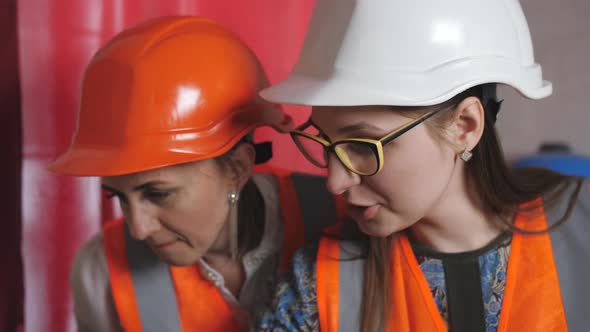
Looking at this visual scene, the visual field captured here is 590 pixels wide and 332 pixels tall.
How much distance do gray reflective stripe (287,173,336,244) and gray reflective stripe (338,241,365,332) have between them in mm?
241

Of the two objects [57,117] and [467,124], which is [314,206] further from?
[57,117]

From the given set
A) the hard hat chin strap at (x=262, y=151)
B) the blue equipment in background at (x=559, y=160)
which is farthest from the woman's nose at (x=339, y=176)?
the blue equipment in background at (x=559, y=160)

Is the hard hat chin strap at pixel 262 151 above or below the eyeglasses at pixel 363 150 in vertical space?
below

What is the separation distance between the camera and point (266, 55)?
190 centimetres

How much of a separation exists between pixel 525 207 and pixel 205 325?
0.74 metres

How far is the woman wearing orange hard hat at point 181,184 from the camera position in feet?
3.97

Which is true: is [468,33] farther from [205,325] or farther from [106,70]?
[205,325]

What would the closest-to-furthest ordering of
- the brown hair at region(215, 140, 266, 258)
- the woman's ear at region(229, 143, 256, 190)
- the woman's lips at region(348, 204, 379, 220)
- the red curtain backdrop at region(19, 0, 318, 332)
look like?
1. the woman's lips at region(348, 204, 379, 220)
2. the woman's ear at region(229, 143, 256, 190)
3. the brown hair at region(215, 140, 266, 258)
4. the red curtain backdrop at region(19, 0, 318, 332)

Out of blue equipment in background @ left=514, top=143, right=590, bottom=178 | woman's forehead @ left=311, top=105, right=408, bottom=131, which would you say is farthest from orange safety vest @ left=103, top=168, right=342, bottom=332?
blue equipment in background @ left=514, top=143, right=590, bottom=178

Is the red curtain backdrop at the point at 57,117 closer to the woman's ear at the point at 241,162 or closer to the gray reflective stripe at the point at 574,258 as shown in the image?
the woman's ear at the point at 241,162

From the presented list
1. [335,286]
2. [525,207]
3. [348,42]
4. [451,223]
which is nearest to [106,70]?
[348,42]

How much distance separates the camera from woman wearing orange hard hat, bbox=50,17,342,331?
3.97 ft

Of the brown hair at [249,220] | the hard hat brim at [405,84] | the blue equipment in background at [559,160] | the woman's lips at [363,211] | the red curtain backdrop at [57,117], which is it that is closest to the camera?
the hard hat brim at [405,84]

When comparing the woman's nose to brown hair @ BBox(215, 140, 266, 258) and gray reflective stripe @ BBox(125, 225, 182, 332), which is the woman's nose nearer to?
brown hair @ BBox(215, 140, 266, 258)
